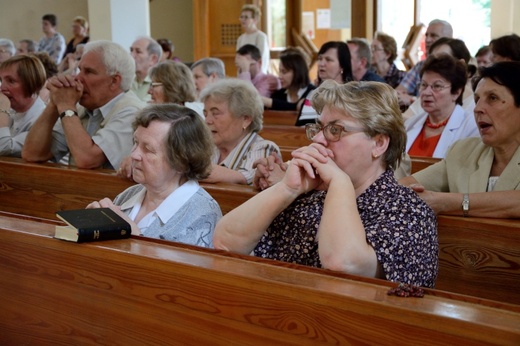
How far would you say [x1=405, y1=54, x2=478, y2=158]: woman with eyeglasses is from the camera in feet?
13.4

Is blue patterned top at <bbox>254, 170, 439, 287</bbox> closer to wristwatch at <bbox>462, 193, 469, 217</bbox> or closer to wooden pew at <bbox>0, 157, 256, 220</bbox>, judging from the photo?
wristwatch at <bbox>462, 193, 469, 217</bbox>

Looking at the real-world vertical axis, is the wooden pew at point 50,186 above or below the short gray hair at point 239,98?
below

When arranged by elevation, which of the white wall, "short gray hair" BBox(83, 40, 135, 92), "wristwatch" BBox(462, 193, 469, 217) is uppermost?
the white wall

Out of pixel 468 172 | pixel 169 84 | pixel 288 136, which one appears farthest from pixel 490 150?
pixel 169 84

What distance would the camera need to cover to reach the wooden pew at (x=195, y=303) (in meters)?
1.45

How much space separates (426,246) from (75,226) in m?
0.93

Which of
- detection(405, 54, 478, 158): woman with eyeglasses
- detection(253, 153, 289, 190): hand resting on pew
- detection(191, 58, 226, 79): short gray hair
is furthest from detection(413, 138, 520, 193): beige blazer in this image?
detection(191, 58, 226, 79): short gray hair

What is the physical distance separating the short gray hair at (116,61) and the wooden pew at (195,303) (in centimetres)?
174

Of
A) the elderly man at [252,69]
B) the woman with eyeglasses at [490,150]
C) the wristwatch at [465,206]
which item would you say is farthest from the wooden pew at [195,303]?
the elderly man at [252,69]

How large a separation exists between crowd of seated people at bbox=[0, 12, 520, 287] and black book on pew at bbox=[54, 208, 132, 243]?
0.30 m

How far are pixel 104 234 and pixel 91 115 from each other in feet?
6.99

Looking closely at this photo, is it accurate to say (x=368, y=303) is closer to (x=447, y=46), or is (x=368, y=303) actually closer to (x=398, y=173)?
(x=398, y=173)

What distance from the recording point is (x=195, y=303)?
1779 mm

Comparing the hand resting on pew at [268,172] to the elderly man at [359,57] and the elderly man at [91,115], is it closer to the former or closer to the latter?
the elderly man at [91,115]
